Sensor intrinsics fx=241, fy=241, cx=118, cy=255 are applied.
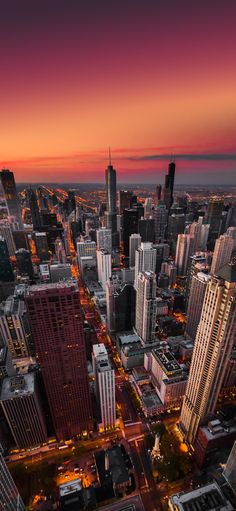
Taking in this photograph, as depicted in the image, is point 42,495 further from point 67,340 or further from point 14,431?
point 67,340

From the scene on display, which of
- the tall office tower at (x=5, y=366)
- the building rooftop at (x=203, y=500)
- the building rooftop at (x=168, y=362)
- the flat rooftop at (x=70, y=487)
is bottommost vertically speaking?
the flat rooftop at (x=70, y=487)

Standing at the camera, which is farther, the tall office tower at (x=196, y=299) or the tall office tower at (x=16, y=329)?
the tall office tower at (x=196, y=299)

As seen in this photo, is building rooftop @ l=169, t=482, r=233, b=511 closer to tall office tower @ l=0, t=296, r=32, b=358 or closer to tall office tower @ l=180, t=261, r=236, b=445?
tall office tower @ l=180, t=261, r=236, b=445

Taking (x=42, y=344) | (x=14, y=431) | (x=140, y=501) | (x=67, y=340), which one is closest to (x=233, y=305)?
(x=67, y=340)

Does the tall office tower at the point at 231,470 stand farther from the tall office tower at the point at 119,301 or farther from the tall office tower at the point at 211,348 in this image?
the tall office tower at the point at 119,301

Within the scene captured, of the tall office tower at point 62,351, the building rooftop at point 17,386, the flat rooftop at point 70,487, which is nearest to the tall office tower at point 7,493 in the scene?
the flat rooftop at point 70,487

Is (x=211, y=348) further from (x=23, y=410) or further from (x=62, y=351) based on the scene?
(x=23, y=410)
